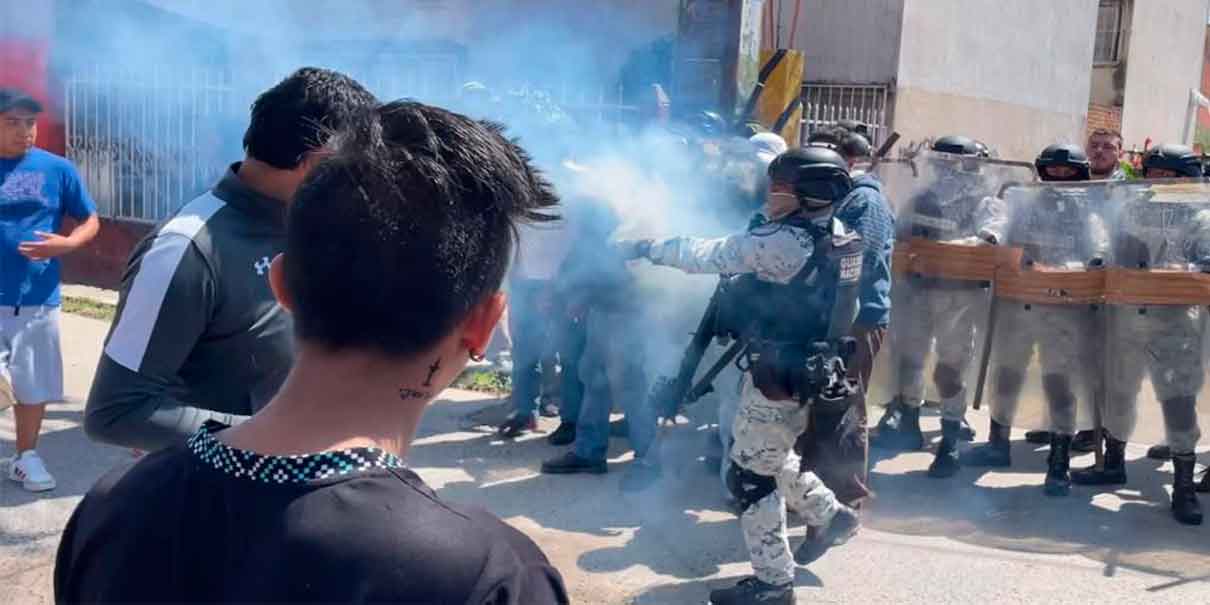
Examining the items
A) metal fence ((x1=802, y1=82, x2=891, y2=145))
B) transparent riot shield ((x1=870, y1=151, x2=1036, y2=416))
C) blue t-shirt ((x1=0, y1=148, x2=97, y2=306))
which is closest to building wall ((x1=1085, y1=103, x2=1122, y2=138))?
metal fence ((x1=802, y1=82, x2=891, y2=145))

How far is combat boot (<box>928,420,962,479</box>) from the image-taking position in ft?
18.6

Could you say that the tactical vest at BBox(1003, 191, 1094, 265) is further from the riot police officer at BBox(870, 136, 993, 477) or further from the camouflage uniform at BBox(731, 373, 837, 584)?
the camouflage uniform at BBox(731, 373, 837, 584)

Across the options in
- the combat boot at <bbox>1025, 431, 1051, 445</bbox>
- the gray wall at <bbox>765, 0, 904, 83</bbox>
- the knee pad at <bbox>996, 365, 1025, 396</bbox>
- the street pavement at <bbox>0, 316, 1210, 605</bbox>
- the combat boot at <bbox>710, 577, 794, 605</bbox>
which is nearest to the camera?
the combat boot at <bbox>710, 577, 794, 605</bbox>

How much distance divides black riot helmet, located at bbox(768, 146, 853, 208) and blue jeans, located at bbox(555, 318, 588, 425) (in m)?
2.06

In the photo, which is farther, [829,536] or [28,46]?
[28,46]

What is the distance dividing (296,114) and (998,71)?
11249 mm

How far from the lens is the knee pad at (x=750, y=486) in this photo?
379 centimetres

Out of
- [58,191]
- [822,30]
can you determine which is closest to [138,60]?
[58,191]

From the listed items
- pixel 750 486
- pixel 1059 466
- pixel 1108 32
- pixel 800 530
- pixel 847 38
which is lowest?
pixel 800 530

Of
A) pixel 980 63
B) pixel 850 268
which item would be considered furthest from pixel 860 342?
pixel 980 63

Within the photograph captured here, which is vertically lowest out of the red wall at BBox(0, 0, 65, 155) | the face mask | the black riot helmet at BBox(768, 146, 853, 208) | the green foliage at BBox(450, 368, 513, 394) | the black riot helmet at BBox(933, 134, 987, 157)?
the green foliage at BBox(450, 368, 513, 394)

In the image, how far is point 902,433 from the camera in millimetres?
6309

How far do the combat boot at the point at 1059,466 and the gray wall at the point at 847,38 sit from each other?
528 cm

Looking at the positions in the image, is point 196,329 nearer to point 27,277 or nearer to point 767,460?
point 767,460
